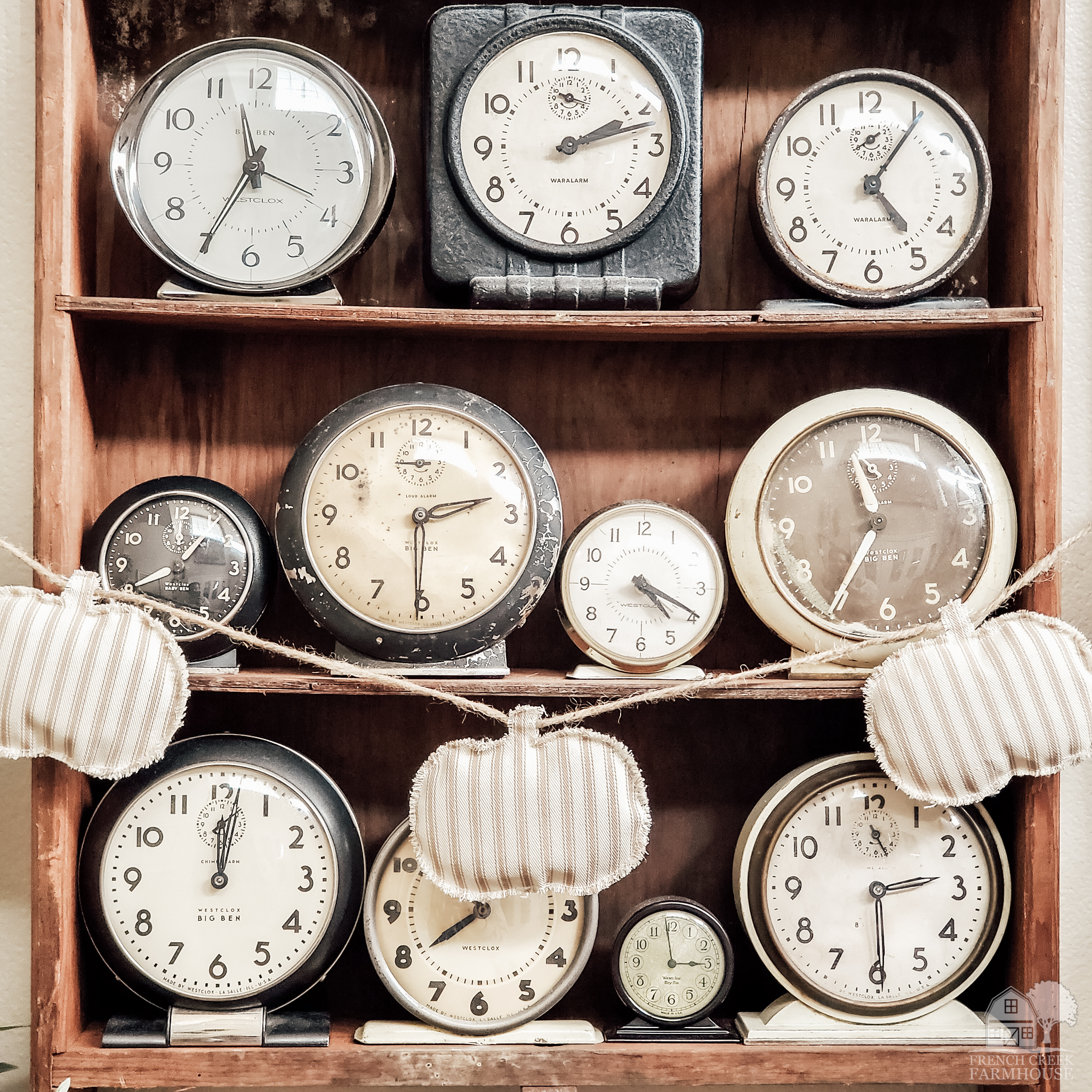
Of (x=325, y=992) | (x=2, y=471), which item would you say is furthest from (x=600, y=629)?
(x=2, y=471)

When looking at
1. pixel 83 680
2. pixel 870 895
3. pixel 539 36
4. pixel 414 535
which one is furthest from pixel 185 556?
pixel 870 895

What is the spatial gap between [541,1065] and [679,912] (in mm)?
267

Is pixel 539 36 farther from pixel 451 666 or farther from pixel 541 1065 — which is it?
pixel 541 1065

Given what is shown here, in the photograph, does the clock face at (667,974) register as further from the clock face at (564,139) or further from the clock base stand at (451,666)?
the clock face at (564,139)

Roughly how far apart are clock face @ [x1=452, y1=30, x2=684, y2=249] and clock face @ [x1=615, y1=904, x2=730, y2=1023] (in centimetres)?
95

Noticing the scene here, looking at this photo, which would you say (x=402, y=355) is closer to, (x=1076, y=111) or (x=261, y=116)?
(x=261, y=116)

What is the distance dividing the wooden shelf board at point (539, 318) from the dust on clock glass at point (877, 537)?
18 cm

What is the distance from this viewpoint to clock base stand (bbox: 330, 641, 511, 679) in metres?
1.23

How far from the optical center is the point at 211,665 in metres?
1.25

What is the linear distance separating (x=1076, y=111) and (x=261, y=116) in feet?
4.06

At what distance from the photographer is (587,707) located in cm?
126

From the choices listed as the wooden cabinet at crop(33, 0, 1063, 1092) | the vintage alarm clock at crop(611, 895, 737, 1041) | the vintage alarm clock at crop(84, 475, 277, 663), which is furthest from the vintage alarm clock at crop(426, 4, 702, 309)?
the vintage alarm clock at crop(611, 895, 737, 1041)

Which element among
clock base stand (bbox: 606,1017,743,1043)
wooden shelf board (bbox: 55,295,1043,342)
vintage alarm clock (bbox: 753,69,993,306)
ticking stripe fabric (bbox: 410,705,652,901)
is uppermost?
vintage alarm clock (bbox: 753,69,993,306)

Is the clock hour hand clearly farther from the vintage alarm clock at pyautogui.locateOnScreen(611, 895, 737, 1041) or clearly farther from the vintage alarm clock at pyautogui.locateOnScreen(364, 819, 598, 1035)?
the vintage alarm clock at pyautogui.locateOnScreen(611, 895, 737, 1041)
